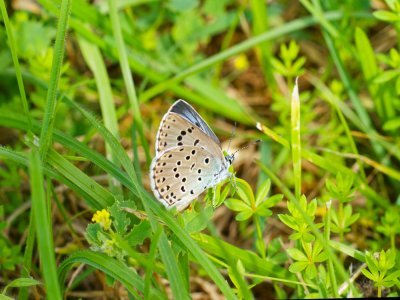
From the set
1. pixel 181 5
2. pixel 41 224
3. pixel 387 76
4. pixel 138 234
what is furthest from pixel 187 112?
pixel 181 5

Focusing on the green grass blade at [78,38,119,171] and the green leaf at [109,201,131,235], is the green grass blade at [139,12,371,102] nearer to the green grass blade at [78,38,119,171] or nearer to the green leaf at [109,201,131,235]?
the green grass blade at [78,38,119,171]

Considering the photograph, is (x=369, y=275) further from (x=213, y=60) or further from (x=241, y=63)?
(x=241, y=63)

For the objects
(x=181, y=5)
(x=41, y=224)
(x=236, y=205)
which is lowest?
(x=236, y=205)

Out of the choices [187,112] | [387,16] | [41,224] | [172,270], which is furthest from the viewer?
[387,16]

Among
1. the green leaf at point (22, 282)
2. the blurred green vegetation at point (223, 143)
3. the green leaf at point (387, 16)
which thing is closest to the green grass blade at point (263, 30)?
the blurred green vegetation at point (223, 143)

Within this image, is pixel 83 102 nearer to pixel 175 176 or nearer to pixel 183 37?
pixel 183 37

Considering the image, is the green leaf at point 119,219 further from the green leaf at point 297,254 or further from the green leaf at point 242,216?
the green leaf at point 297,254
